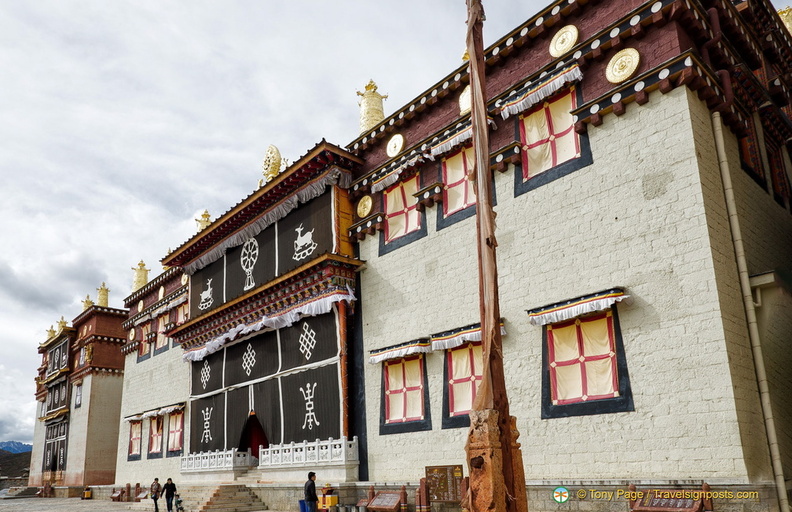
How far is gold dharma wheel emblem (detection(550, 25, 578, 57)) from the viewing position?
1425 cm

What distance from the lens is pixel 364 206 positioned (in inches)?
755

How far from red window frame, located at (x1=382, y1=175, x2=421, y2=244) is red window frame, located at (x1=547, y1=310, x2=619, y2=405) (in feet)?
18.0

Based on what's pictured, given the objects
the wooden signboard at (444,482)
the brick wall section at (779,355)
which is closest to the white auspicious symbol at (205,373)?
the wooden signboard at (444,482)

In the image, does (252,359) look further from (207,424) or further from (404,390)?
(404,390)

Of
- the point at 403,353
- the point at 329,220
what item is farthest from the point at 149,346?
the point at 403,353

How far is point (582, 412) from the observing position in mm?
12438

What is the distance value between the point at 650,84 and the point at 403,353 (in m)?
8.29

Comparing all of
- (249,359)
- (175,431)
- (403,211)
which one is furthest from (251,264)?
(175,431)

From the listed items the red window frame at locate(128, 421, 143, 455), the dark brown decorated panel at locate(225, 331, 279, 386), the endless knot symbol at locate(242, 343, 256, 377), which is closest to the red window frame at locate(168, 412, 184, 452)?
A: the red window frame at locate(128, 421, 143, 455)

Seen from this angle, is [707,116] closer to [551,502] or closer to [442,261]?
[442,261]

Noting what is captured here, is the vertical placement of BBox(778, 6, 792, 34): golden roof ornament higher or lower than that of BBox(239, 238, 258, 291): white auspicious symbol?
higher

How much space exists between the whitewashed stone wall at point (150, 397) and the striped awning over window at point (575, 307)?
19.4m

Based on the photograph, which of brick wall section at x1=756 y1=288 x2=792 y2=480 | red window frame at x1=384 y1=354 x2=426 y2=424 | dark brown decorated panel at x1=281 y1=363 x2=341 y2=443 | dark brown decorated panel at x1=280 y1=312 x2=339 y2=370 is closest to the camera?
brick wall section at x1=756 y1=288 x2=792 y2=480

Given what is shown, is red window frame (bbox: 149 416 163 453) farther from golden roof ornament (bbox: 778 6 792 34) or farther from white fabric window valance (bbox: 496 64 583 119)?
golden roof ornament (bbox: 778 6 792 34)
